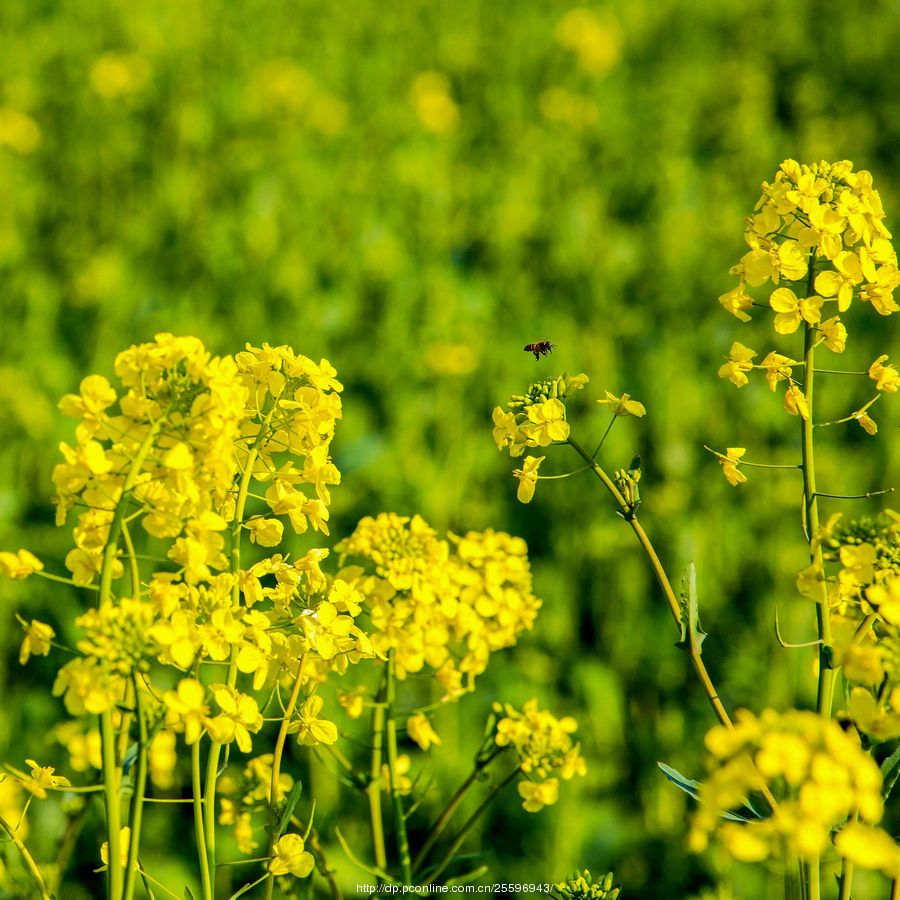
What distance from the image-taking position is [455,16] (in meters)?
5.52

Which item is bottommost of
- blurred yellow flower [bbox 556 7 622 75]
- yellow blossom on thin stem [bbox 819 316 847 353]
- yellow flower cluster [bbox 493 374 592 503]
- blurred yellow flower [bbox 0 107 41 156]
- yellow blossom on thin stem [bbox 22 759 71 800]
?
yellow blossom on thin stem [bbox 22 759 71 800]

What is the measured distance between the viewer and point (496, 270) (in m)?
3.58

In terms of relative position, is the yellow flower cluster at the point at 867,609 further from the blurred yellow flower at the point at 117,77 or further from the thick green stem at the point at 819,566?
the blurred yellow flower at the point at 117,77

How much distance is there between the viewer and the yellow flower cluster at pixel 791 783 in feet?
2.11

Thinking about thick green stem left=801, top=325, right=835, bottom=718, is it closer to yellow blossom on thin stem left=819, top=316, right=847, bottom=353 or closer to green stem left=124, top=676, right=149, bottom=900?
yellow blossom on thin stem left=819, top=316, right=847, bottom=353

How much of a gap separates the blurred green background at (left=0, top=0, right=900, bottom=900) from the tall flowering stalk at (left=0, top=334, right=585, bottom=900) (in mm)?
520

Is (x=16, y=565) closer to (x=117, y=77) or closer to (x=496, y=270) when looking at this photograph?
(x=496, y=270)

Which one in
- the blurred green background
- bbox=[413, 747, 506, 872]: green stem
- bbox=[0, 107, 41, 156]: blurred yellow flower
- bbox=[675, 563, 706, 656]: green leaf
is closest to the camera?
bbox=[675, 563, 706, 656]: green leaf

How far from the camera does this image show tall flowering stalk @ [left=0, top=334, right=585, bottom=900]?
0.85 m

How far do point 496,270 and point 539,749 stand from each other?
2488 mm

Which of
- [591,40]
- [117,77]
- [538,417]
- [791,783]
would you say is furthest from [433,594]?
[591,40]

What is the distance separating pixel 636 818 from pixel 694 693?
1.01ft

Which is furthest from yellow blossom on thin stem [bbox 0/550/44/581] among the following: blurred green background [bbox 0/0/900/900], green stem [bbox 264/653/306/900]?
blurred green background [bbox 0/0/900/900]

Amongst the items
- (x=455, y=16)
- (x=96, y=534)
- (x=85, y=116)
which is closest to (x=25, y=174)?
(x=85, y=116)
